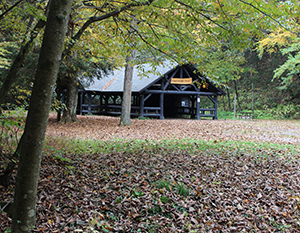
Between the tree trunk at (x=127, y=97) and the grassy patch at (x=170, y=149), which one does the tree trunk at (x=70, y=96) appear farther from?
the grassy patch at (x=170, y=149)

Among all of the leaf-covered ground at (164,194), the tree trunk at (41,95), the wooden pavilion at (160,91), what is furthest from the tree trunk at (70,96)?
the tree trunk at (41,95)

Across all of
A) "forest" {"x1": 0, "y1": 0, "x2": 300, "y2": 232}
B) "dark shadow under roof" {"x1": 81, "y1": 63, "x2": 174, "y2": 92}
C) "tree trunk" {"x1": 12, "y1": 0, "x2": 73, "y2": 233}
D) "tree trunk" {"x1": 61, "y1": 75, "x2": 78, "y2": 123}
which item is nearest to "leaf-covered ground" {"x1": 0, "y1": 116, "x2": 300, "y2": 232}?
"forest" {"x1": 0, "y1": 0, "x2": 300, "y2": 232}

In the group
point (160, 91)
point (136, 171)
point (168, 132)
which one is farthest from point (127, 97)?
point (136, 171)

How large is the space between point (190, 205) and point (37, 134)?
2932 millimetres

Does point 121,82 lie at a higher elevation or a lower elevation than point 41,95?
higher

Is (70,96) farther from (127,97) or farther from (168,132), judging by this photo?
(168,132)

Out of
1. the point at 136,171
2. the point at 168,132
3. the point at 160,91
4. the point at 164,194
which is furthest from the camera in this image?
the point at 160,91

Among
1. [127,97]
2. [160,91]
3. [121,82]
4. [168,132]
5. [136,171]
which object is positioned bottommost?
[136,171]

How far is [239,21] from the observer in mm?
5605

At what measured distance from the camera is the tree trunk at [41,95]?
271cm

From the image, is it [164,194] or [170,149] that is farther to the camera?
[170,149]

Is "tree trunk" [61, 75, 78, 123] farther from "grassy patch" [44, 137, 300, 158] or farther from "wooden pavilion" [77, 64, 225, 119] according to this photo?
"grassy patch" [44, 137, 300, 158]

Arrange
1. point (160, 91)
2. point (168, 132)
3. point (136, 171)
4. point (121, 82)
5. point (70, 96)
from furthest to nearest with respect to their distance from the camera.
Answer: point (121, 82) → point (160, 91) → point (70, 96) → point (168, 132) → point (136, 171)

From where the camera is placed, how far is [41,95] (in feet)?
8.94
